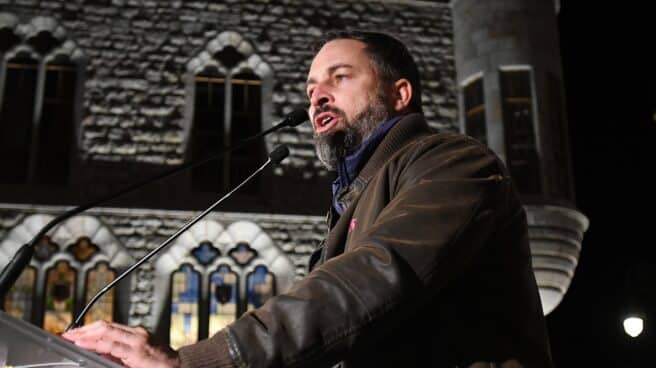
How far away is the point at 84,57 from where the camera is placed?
32.7 ft

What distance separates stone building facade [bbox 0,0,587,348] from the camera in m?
9.29

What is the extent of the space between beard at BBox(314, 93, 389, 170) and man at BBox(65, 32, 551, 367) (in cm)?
7

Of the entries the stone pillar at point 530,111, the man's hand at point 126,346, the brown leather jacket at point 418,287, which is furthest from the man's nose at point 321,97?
the stone pillar at point 530,111

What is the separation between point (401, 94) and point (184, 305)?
7.22m

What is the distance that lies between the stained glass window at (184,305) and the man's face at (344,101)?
276 inches

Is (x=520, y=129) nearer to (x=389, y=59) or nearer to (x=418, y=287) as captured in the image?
(x=389, y=59)

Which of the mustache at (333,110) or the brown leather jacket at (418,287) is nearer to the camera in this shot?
the brown leather jacket at (418,287)

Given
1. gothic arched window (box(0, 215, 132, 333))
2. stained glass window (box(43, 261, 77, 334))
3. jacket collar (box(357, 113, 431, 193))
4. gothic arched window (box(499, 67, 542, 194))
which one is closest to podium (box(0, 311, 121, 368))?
jacket collar (box(357, 113, 431, 193))

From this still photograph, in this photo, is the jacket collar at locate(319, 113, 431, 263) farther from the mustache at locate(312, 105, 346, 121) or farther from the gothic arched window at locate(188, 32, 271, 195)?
the gothic arched window at locate(188, 32, 271, 195)

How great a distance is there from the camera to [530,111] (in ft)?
33.0

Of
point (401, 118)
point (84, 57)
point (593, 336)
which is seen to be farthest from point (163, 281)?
point (593, 336)

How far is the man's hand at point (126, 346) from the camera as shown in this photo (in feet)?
4.84

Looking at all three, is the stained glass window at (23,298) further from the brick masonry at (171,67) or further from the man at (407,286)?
the man at (407,286)

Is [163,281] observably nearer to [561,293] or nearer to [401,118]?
[561,293]
